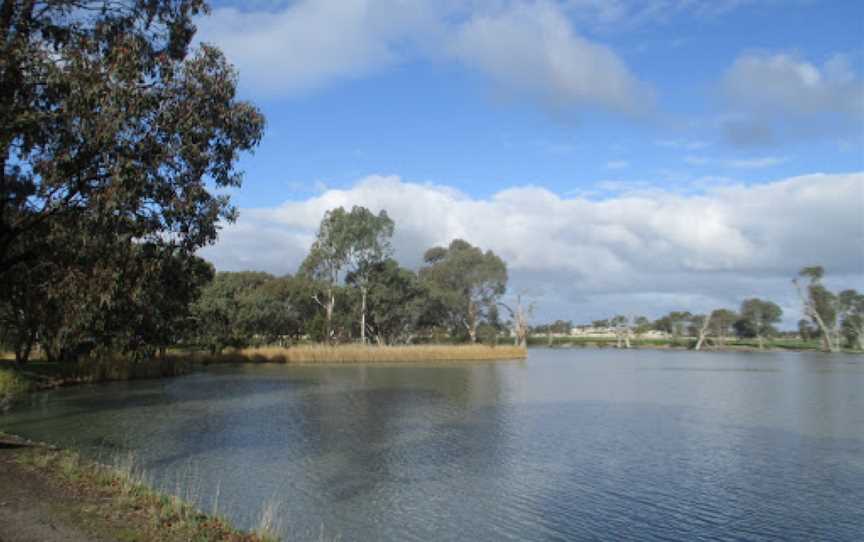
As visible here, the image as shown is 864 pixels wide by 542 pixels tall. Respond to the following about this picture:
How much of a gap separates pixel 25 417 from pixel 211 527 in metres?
20.2

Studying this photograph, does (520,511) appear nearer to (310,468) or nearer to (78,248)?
(310,468)

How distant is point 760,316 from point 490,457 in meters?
157

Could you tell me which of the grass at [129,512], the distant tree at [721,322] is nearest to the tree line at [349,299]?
the grass at [129,512]

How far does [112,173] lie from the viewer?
10.9 m

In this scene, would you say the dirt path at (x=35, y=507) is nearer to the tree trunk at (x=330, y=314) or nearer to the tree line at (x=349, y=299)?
the tree line at (x=349, y=299)

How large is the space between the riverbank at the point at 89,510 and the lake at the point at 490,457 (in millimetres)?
1822

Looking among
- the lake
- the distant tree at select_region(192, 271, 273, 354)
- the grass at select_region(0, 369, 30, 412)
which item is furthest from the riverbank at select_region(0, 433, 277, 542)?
the distant tree at select_region(192, 271, 273, 354)

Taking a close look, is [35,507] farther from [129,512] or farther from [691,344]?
[691,344]

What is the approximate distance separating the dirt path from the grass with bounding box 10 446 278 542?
0.37ft

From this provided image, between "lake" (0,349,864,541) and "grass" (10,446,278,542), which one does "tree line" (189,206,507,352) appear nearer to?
"lake" (0,349,864,541)

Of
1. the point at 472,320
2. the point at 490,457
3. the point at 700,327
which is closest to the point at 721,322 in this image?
the point at 700,327

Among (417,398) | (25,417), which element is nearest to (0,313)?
(25,417)

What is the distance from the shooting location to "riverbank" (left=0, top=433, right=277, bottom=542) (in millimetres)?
8906

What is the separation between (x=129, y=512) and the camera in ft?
33.3
